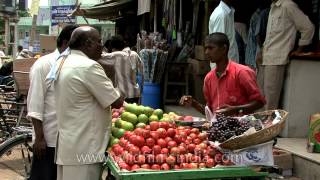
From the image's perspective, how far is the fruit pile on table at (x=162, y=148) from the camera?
319 cm

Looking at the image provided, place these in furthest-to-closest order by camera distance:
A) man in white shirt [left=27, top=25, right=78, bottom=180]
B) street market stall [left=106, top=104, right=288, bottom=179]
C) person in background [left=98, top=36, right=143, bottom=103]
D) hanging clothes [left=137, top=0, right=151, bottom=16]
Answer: hanging clothes [left=137, top=0, right=151, bottom=16] < person in background [left=98, top=36, right=143, bottom=103] < man in white shirt [left=27, top=25, right=78, bottom=180] < street market stall [left=106, top=104, right=288, bottom=179]

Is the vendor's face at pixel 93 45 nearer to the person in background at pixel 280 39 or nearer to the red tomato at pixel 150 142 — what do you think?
the red tomato at pixel 150 142

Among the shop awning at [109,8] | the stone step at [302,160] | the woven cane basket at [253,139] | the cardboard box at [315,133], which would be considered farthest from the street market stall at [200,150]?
the shop awning at [109,8]

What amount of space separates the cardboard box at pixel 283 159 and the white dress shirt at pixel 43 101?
2.46 m

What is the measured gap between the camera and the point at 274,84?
20.3 feet

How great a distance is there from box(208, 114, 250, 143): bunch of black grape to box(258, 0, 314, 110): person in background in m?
2.97

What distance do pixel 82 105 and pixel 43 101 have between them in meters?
0.81

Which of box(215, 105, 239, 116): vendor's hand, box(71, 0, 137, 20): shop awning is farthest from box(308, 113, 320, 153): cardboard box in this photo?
box(71, 0, 137, 20): shop awning

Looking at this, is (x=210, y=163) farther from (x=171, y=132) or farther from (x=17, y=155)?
(x=17, y=155)

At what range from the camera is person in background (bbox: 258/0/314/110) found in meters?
6.04

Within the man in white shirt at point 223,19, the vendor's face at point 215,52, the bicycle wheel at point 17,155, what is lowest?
the bicycle wheel at point 17,155

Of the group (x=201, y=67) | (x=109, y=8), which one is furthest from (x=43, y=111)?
(x=109, y=8)

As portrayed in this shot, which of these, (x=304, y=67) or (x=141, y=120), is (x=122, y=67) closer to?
(x=304, y=67)

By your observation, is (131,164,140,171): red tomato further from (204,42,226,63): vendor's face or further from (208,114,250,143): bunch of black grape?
(204,42,226,63): vendor's face
